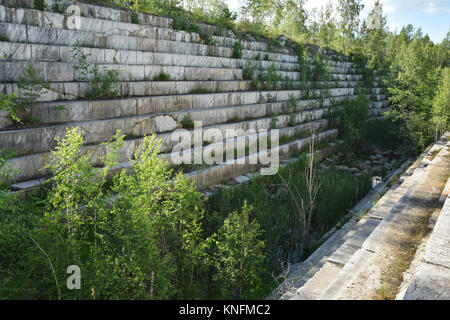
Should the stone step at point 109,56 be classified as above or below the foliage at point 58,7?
below

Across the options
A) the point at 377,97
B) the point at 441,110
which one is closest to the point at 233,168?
the point at 441,110

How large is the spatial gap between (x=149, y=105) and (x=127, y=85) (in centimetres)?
46

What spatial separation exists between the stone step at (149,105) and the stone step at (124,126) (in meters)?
0.13

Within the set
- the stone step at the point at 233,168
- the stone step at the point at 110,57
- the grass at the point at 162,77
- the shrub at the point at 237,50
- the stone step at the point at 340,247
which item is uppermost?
the shrub at the point at 237,50

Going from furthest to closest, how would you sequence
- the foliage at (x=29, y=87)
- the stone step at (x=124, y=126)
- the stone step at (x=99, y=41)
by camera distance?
1. the stone step at (x=99, y=41)
2. the foliage at (x=29, y=87)
3. the stone step at (x=124, y=126)

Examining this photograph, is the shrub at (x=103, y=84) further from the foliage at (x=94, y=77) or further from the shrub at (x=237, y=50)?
the shrub at (x=237, y=50)

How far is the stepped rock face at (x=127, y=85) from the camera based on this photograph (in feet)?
13.9

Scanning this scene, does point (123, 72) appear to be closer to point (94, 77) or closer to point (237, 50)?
point (94, 77)

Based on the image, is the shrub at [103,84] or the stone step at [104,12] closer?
the stone step at [104,12]

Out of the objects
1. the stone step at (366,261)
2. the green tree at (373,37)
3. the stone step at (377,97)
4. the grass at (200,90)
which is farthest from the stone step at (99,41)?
the green tree at (373,37)

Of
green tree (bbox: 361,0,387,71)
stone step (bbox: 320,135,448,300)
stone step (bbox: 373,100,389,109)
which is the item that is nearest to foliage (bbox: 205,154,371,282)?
stone step (bbox: 320,135,448,300)

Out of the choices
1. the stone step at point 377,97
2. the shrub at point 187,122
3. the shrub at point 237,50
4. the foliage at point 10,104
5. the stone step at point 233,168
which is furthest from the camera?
the stone step at point 377,97
